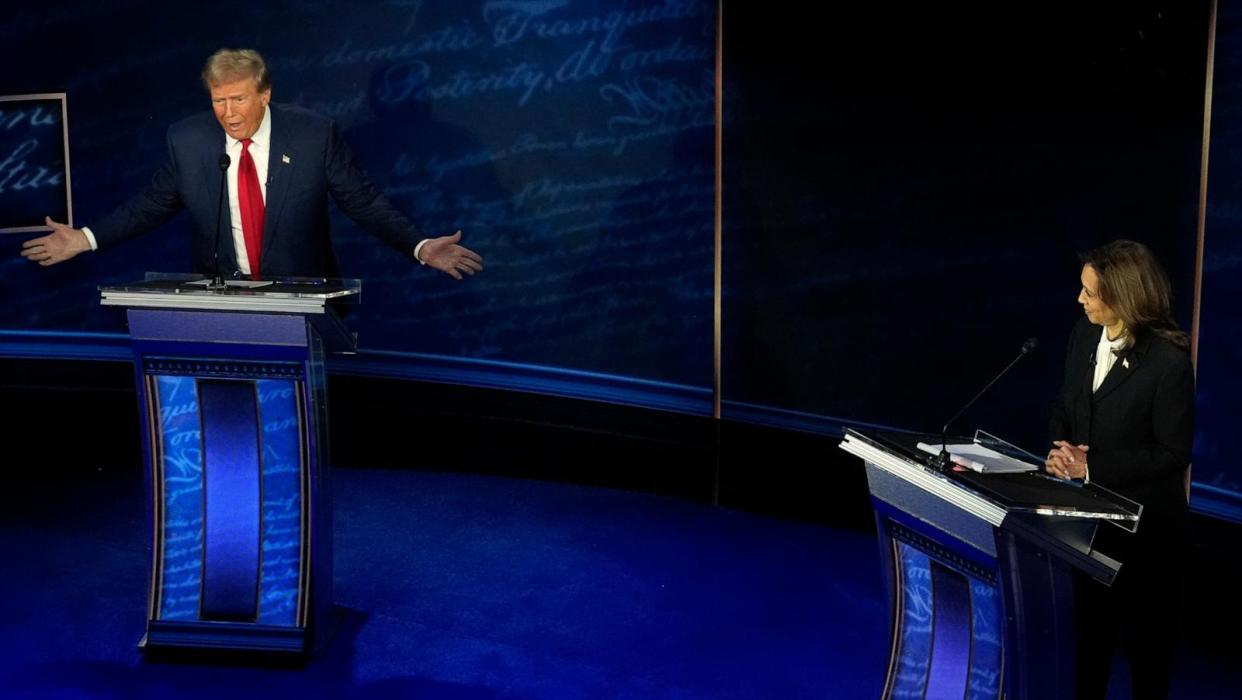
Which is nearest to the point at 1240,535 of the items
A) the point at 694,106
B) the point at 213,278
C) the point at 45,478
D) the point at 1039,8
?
the point at 1039,8

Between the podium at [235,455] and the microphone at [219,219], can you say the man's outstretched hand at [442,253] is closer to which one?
the podium at [235,455]

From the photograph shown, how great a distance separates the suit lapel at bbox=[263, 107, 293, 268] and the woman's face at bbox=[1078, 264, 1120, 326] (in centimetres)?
234

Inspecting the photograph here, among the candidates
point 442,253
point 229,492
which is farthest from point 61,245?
point 442,253

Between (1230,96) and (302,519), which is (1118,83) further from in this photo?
(302,519)

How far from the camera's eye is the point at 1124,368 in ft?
10.2

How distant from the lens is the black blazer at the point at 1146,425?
303cm

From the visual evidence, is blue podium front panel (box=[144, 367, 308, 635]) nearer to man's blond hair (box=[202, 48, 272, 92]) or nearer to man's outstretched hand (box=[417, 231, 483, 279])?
man's outstretched hand (box=[417, 231, 483, 279])

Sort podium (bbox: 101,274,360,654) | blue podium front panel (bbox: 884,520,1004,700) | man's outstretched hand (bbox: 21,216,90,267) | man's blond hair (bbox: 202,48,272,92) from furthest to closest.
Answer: man's outstretched hand (bbox: 21,216,90,267), man's blond hair (bbox: 202,48,272,92), podium (bbox: 101,274,360,654), blue podium front panel (bbox: 884,520,1004,700)

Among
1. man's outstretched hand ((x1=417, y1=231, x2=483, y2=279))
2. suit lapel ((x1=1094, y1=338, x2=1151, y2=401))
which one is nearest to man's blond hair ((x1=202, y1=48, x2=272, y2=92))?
man's outstretched hand ((x1=417, y1=231, x2=483, y2=279))

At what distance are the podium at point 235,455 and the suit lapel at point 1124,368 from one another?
1.94 m

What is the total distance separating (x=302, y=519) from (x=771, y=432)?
7.60ft

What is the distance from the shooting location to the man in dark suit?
4.09 meters

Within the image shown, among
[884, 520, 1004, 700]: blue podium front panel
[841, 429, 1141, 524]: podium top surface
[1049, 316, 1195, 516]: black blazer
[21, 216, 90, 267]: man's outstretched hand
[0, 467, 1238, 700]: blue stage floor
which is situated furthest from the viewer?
[21, 216, 90, 267]: man's outstretched hand

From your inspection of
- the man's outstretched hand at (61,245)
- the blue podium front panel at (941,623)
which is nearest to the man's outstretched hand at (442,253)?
the man's outstretched hand at (61,245)
